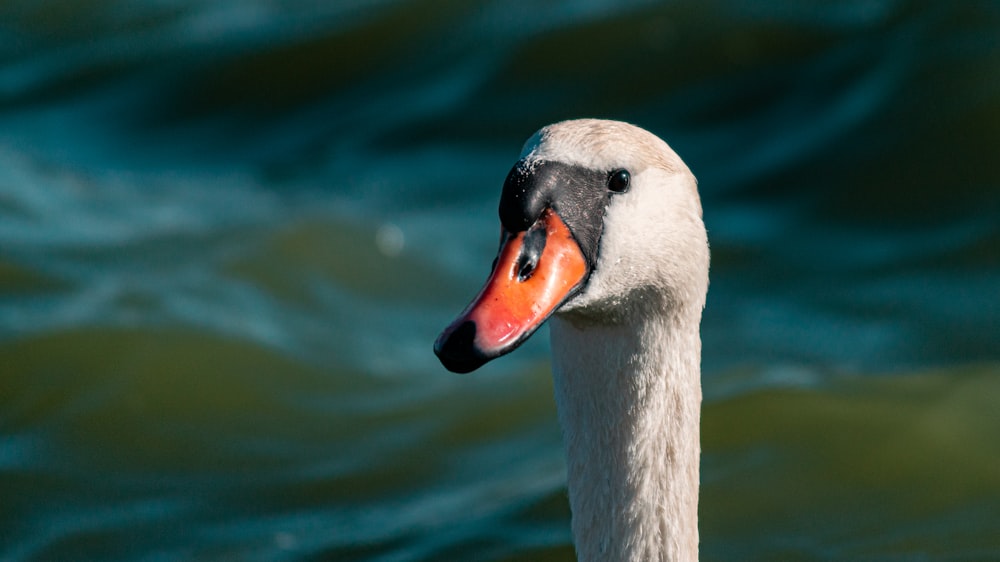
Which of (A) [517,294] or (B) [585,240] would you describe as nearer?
(A) [517,294]

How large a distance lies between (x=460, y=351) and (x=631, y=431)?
0.91m

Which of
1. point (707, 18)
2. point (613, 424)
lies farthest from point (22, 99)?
point (613, 424)

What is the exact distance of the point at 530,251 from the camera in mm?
3600

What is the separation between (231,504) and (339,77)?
6.21 m

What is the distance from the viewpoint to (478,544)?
20.8 ft

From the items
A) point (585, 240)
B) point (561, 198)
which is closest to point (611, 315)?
point (585, 240)

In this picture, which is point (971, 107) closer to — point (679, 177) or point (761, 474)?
point (761, 474)

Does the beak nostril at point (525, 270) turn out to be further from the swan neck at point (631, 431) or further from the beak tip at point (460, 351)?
the swan neck at point (631, 431)

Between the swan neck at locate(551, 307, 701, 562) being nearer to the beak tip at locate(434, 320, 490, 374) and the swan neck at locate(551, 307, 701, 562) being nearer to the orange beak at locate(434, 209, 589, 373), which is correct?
the orange beak at locate(434, 209, 589, 373)

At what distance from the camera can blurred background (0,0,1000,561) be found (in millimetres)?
6855

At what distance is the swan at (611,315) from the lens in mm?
3572

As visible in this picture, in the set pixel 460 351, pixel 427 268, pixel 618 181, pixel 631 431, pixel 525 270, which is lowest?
pixel 460 351

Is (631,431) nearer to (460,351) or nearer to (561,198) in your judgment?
(561,198)

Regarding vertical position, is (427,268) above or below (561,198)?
above
